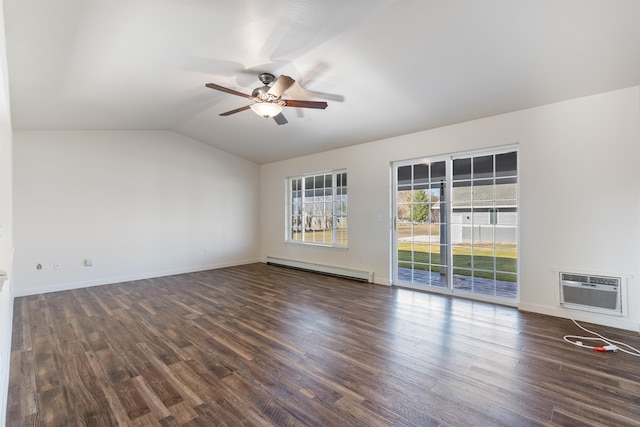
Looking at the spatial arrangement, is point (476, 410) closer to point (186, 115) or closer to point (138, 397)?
point (138, 397)

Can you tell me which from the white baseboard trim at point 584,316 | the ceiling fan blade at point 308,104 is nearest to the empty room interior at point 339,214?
the white baseboard trim at point 584,316

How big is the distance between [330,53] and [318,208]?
12.4ft

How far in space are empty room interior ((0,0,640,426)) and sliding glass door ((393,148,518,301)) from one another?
0.03m

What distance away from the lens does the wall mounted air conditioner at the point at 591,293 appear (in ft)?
10.4

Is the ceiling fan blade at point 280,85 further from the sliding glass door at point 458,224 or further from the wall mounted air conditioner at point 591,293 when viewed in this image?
the wall mounted air conditioner at point 591,293

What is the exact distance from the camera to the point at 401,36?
266 cm

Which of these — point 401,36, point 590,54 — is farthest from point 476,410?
point 590,54

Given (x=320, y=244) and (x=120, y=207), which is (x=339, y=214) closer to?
(x=320, y=244)

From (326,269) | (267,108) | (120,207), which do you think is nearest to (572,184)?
(267,108)

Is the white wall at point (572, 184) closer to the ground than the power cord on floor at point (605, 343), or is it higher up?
higher up

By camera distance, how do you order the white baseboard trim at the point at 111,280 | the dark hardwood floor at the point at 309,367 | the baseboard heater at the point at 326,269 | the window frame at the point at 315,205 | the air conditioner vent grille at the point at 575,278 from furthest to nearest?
the window frame at the point at 315,205 → the baseboard heater at the point at 326,269 → the white baseboard trim at the point at 111,280 → the air conditioner vent grille at the point at 575,278 → the dark hardwood floor at the point at 309,367

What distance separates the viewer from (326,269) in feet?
19.4

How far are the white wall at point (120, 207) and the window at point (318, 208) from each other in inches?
49.8

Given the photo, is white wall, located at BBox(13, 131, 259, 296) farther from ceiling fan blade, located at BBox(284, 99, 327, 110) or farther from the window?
ceiling fan blade, located at BBox(284, 99, 327, 110)
